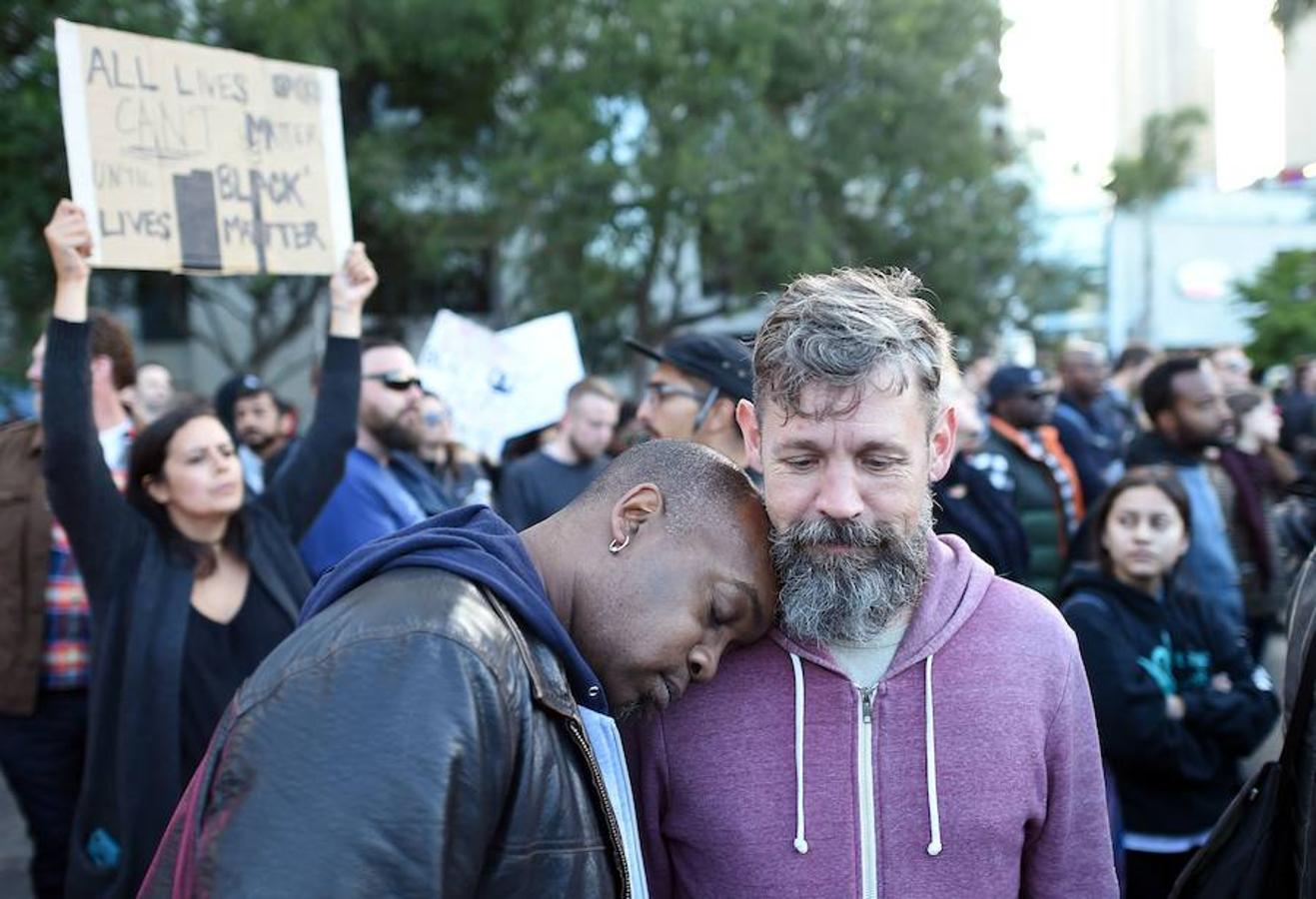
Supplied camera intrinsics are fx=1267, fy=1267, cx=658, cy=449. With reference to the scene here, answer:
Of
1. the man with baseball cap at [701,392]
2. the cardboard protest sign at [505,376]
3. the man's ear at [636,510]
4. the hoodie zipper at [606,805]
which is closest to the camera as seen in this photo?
the hoodie zipper at [606,805]

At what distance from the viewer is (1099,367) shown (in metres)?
8.11

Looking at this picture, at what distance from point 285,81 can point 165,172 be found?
57 cm

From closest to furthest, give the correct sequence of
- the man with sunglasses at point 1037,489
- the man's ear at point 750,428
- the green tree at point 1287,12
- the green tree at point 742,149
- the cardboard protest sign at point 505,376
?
the man's ear at point 750,428 < the man with sunglasses at point 1037,489 < the cardboard protest sign at point 505,376 < the green tree at point 1287,12 < the green tree at point 742,149

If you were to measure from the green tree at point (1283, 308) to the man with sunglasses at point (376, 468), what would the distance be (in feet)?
46.0

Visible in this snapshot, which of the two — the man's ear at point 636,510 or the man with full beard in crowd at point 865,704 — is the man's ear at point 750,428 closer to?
the man with full beard in crowd at point 865,704

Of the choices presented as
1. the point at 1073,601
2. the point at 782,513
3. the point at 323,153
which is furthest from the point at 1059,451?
the point at 782,513

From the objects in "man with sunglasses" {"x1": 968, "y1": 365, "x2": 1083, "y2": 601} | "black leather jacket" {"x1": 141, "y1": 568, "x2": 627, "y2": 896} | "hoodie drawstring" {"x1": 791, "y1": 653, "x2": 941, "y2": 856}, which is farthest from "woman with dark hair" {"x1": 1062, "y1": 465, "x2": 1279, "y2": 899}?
"black leather jacket" {"x1": 141, "y1": 568, "x2": 627, "y2": 896}

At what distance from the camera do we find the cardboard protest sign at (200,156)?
3.61 metres

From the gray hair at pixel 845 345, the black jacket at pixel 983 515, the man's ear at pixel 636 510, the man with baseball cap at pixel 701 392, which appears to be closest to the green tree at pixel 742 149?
the black jacket at pixel 983 515

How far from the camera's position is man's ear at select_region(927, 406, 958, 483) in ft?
6.29

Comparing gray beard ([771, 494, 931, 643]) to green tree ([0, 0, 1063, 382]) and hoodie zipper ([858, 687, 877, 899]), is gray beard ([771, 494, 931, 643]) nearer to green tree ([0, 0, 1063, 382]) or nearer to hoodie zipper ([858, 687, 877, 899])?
hoodie zipper ([858, 687, 877, 899])

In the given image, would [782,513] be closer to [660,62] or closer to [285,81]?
[285,81]

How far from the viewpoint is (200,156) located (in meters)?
3.93

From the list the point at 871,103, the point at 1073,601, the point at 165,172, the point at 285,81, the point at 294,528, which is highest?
the point at 871,103
